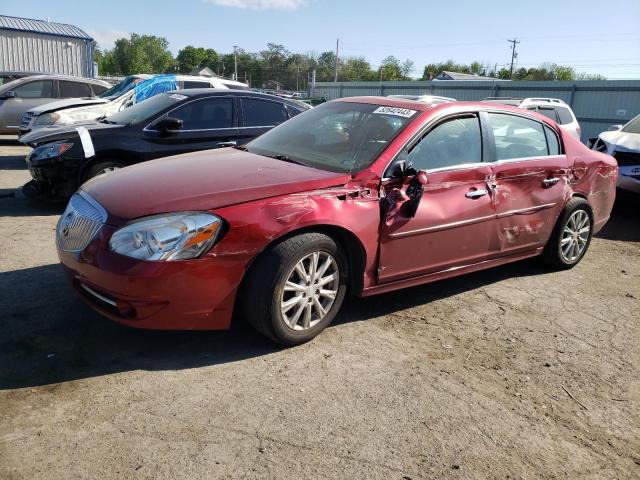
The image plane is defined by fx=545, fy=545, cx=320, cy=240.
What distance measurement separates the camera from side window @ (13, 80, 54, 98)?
13.2 m

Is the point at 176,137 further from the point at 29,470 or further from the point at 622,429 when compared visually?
the point at 622,429

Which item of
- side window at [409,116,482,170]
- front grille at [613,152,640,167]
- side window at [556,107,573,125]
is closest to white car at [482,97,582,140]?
side window at [556,107,573,125]

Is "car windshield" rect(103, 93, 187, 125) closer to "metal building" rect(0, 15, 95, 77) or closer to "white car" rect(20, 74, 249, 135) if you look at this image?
"white car" rect(20, 74, 249, 135)

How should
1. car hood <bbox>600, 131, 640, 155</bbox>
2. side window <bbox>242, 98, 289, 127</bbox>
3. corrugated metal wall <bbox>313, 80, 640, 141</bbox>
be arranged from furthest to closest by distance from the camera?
1. corrugated metal wall <bbox>313, 80, 640, 141</bbox>
2. car hood <bbox>600, 131, 640, 155</bbox>
3. side window <bbox>242, 98, 289, 127</bbox>

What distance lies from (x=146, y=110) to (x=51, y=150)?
1308 mm

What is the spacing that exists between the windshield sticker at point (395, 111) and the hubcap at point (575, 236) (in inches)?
83.9

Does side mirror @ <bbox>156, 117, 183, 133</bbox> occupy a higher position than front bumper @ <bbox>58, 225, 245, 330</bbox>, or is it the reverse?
side mirror @ <bbox>156, 117, 183, 133</bbox>

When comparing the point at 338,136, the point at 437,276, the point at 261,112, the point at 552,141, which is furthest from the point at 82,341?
the point at 261,112

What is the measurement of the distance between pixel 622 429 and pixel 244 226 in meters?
2.37

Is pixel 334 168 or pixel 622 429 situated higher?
pixel 334 168

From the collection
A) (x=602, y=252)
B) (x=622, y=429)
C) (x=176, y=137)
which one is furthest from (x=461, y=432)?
(x=176, y=137)

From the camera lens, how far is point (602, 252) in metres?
6.51

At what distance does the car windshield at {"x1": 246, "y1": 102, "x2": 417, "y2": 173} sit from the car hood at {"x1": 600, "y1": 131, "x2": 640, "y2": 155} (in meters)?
5.54

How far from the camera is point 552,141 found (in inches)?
203
